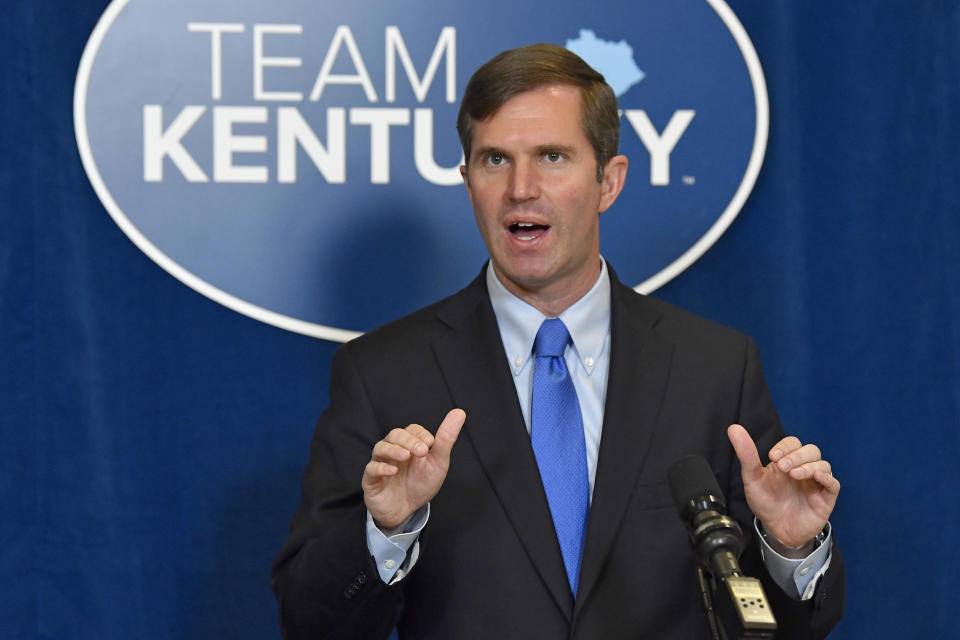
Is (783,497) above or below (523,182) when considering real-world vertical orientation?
below

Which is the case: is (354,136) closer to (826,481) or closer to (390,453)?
(390,453)

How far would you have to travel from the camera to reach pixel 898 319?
2.24m

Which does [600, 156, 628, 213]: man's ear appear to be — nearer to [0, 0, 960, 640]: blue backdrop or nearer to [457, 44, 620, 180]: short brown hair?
[457, 44, 620, 180]: short brown hair

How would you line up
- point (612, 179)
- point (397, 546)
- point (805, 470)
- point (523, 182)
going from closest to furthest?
point (805, 470)
point (397, 546)
point (523, 182)
point (612, 179)

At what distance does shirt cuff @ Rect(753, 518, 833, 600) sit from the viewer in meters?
1.43

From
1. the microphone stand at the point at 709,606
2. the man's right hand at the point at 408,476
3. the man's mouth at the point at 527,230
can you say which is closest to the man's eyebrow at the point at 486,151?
the man's mouth at the point at 527,230

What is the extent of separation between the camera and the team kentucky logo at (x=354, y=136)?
6.86 feet

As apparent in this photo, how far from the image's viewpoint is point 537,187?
1.63 metres

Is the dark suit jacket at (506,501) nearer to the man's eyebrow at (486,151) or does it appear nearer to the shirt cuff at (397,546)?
the shirt cuff at (397,546)

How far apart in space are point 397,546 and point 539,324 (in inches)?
16.5

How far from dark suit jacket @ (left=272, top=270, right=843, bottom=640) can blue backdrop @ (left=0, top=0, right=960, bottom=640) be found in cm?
54

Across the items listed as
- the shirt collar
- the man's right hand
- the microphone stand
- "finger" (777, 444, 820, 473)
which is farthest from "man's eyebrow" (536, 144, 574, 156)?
the microphone stand

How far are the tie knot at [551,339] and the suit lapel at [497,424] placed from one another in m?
0.06

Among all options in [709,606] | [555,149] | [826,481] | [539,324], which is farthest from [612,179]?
[709,606]
